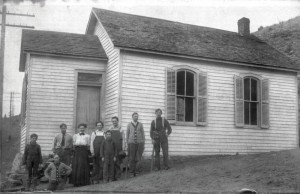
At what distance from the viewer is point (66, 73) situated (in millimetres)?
14531

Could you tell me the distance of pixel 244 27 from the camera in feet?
65.2

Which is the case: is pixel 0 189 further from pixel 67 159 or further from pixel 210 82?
pixel 210 82

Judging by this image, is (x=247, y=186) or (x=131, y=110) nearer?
(x=247, y=186)

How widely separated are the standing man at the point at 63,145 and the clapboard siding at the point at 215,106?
231 centimetres

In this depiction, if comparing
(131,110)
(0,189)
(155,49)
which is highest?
(155,49)

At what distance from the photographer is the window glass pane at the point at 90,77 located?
14.8m

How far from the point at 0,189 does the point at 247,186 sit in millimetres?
7500

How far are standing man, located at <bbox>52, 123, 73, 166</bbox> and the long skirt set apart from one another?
1.65ft

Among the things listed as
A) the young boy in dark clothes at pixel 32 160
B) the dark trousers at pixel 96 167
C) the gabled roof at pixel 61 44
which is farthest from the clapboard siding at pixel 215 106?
the young boy in dark clothes at pixel 32 160

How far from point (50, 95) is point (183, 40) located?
539 cm

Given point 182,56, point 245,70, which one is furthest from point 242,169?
point 245,70

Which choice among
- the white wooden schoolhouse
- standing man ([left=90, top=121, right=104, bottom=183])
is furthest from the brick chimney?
standing man ([left=90, top=121, right=104, bottom=183])

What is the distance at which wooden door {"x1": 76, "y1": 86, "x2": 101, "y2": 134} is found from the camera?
14.8 metres

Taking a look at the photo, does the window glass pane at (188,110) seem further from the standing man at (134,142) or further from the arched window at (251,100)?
the standing man at (134,142)
